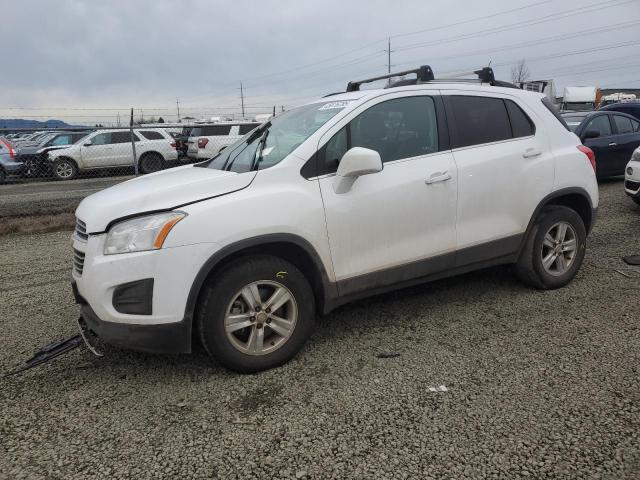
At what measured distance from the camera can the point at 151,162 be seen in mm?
17609

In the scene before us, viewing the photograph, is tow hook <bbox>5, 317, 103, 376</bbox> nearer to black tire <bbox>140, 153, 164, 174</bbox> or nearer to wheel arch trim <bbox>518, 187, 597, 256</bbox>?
wheel arch trim <bbox>518, 187, 597, 256</bbox>

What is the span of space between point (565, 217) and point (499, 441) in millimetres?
2580

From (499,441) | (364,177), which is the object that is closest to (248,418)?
(499,441)

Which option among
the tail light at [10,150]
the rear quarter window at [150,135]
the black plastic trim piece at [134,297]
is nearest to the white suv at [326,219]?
the black plastic trim piece at [134,297]

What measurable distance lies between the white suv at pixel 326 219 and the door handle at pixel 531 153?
0.04 metres

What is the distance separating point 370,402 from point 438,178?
171cm

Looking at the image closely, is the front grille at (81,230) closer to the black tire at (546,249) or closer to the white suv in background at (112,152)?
the black tire at (546,249)

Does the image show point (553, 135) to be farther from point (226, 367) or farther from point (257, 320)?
point (226, 367)

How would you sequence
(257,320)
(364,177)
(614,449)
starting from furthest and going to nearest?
(364,177), (257,320), (614,449)

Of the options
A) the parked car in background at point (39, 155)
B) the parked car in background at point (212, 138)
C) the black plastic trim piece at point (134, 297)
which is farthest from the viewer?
the parked car in background at point (212, 138)

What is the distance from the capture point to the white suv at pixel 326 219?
2.93 m

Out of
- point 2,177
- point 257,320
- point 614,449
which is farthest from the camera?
point 2,177

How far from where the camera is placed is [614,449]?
242cm

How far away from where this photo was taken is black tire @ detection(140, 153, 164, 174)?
17.3 meters
